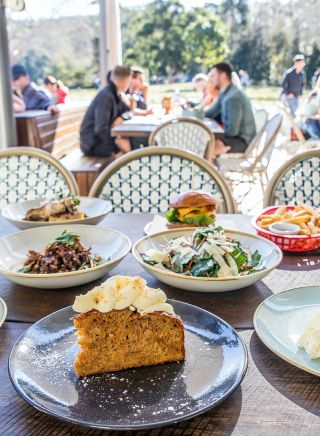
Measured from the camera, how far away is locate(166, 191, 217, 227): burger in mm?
1387

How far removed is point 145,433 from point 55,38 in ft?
35.4

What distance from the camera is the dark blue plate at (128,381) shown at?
0.65 meters

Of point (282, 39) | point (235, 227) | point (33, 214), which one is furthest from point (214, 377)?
point (282, 39)

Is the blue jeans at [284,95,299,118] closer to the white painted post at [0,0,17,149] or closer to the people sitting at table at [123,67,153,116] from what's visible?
the people sitting at table at [123,67,153,116]

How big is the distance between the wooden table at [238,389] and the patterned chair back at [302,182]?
34.0 inches

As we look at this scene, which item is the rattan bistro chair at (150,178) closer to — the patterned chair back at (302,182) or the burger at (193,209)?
the patterned chair back at (302,182)

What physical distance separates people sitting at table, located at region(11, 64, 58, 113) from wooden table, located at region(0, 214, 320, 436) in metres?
5.69

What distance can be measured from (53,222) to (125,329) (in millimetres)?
747

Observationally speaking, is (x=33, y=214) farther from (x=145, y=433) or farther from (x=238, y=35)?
(x=238, y=35)

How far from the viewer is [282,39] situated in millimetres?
13391

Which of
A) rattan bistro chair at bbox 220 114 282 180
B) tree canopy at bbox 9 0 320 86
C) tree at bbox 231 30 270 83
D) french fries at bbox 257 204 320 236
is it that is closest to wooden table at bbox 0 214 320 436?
french fries at bbox 257 204 320 236

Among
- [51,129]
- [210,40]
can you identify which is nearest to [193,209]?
[51,129]

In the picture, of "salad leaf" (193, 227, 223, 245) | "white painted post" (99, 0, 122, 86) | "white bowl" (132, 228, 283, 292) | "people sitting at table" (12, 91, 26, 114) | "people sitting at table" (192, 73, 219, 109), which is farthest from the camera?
"white painted post" (99, 0, 122, 86)

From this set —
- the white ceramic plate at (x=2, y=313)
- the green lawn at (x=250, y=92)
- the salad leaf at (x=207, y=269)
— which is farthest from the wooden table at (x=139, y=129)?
the green lawn at (x=250, y=92)
